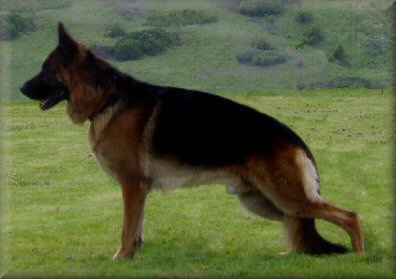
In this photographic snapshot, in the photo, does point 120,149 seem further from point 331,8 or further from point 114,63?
point 331,8

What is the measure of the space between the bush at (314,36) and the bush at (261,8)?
413 mm

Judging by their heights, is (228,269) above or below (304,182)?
below

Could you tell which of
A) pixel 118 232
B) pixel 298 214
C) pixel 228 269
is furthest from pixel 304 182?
pixel 118 232

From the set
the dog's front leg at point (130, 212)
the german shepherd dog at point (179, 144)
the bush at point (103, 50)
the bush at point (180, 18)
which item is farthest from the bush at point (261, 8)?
the dog's front leg at point (130, 212)

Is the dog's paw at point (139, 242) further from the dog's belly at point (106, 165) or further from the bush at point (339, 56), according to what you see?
the bush at point (339, 56)

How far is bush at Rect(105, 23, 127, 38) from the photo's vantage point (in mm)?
7691

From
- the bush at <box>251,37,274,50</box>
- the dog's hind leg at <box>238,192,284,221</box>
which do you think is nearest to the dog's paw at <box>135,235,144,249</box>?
the dog's hind leg at <box>238,192,284,221</box>

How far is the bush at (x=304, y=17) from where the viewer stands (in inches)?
302

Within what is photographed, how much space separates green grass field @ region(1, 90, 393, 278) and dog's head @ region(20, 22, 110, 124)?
1.39 ft

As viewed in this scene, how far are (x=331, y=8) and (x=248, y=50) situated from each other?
1013 millimetres

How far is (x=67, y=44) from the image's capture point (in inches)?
274

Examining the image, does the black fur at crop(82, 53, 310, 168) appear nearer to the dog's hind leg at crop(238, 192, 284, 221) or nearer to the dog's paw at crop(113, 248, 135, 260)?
the dog's hind leg at crop(238, 192, 284, 221)

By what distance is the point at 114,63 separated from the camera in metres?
7.57

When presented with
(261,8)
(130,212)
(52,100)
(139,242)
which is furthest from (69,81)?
(261,8)
